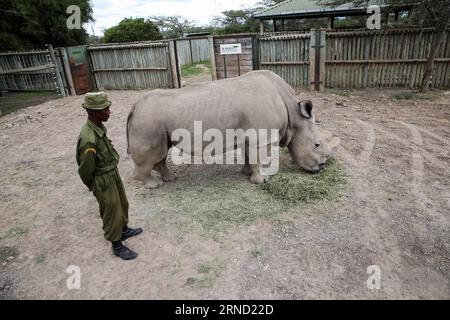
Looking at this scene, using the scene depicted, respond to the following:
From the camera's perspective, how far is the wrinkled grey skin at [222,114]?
16.3 feet

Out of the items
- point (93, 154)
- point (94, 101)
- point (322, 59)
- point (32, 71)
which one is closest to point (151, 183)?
point (93, 154)

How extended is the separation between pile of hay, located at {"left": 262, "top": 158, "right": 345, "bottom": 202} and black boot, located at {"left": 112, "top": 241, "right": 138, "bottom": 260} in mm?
2179

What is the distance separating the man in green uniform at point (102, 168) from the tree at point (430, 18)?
8.92 meters

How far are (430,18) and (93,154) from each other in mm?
9548

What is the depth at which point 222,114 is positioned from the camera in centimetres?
504

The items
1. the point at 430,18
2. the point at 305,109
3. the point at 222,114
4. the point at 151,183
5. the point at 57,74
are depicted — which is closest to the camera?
the point at 222,114

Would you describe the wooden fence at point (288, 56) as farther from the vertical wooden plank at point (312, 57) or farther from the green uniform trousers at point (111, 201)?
the green uniform trousers at point (111, 201)

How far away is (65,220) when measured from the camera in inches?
191

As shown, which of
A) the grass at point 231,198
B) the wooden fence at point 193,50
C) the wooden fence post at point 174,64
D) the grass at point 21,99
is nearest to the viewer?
the grass at point 231,198

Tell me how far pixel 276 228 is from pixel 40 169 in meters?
4.99

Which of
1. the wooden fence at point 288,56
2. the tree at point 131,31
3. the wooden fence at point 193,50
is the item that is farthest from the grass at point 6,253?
the tree at point 131,31

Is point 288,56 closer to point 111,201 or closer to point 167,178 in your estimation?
point 167,178

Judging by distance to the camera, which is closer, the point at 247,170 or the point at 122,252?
the point at 122,252

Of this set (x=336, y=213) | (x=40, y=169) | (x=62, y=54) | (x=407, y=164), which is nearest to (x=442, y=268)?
(x=336, y=213)
